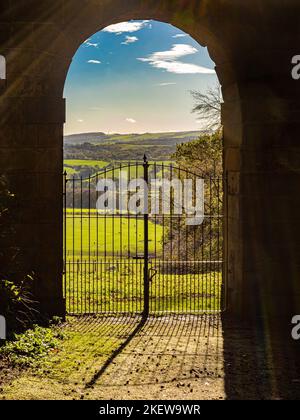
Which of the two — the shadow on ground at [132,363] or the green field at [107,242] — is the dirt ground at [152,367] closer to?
the shadow on ground at [132,363]

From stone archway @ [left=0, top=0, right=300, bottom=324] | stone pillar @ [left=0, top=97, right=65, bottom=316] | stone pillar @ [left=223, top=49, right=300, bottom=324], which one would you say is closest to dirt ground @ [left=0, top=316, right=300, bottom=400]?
stone pillar @ [left=223, top=49, right=300, bottom=324]

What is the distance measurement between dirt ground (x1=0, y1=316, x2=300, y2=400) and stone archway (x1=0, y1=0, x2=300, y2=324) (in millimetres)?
1297

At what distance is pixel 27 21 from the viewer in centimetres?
968

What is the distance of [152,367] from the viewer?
7.69 m

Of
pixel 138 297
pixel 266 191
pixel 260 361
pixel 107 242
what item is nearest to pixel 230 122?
pixel 266 191

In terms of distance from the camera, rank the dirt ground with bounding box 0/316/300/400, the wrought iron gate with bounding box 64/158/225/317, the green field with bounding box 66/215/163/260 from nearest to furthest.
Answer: the dirt ground with bounding box 0/316/300/400 → the wrought iron gate with bounding box 64/158/225/317 → the green field with bounding box 66/215/163/260

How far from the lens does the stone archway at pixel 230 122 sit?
977cm

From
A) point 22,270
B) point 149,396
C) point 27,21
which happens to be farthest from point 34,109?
point 149,396

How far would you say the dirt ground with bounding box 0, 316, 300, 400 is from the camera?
6703 millimetres

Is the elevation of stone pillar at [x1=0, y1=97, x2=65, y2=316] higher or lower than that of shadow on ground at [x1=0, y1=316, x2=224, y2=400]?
higher

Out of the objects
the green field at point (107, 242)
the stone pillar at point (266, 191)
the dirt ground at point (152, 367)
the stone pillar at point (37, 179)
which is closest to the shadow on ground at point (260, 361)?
the dirt ground at point (152, 367)

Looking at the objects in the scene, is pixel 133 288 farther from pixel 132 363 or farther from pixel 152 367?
pixel 152 367

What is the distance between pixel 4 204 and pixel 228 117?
15.1 ft

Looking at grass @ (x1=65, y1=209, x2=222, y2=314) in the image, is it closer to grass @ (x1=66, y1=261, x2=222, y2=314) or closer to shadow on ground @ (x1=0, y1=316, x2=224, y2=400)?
grass @ (x1=66, y1=261, x2=222, y2=314)
